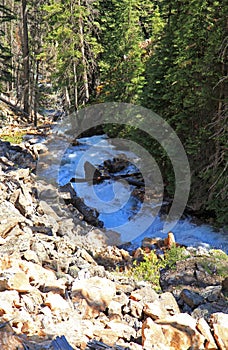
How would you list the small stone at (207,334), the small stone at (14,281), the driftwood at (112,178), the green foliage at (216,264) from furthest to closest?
the driftwood at (112,178), the green foliage at (216,264), the small stone at (14,281), the small stone at (207,334)

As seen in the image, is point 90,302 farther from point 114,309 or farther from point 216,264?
point 216,264

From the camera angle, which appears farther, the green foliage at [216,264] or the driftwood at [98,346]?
the green foliage at [216,264]

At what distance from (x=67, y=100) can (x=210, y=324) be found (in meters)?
18.5

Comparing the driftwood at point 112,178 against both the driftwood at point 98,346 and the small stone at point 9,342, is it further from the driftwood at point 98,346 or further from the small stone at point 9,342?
the small stone at point 9,342

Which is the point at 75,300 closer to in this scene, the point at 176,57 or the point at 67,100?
the point at 176,57

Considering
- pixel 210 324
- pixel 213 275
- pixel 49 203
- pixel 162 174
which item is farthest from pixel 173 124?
pixel 210 324

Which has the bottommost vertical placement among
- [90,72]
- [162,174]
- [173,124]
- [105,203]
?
[105,203]

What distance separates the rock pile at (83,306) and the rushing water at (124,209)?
12.3ft

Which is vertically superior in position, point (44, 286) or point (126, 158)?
point (44, 286)

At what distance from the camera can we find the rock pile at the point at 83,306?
445cm

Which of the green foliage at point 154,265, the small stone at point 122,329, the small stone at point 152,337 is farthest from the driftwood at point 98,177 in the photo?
the small stone at point 152,337

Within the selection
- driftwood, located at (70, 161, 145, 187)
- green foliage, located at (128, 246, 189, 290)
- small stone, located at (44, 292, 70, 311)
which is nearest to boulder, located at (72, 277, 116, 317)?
small stone, located at (44, 292, 70, 311)

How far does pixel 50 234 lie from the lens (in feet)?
30.0

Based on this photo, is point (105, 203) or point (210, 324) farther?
point (105, 203)
